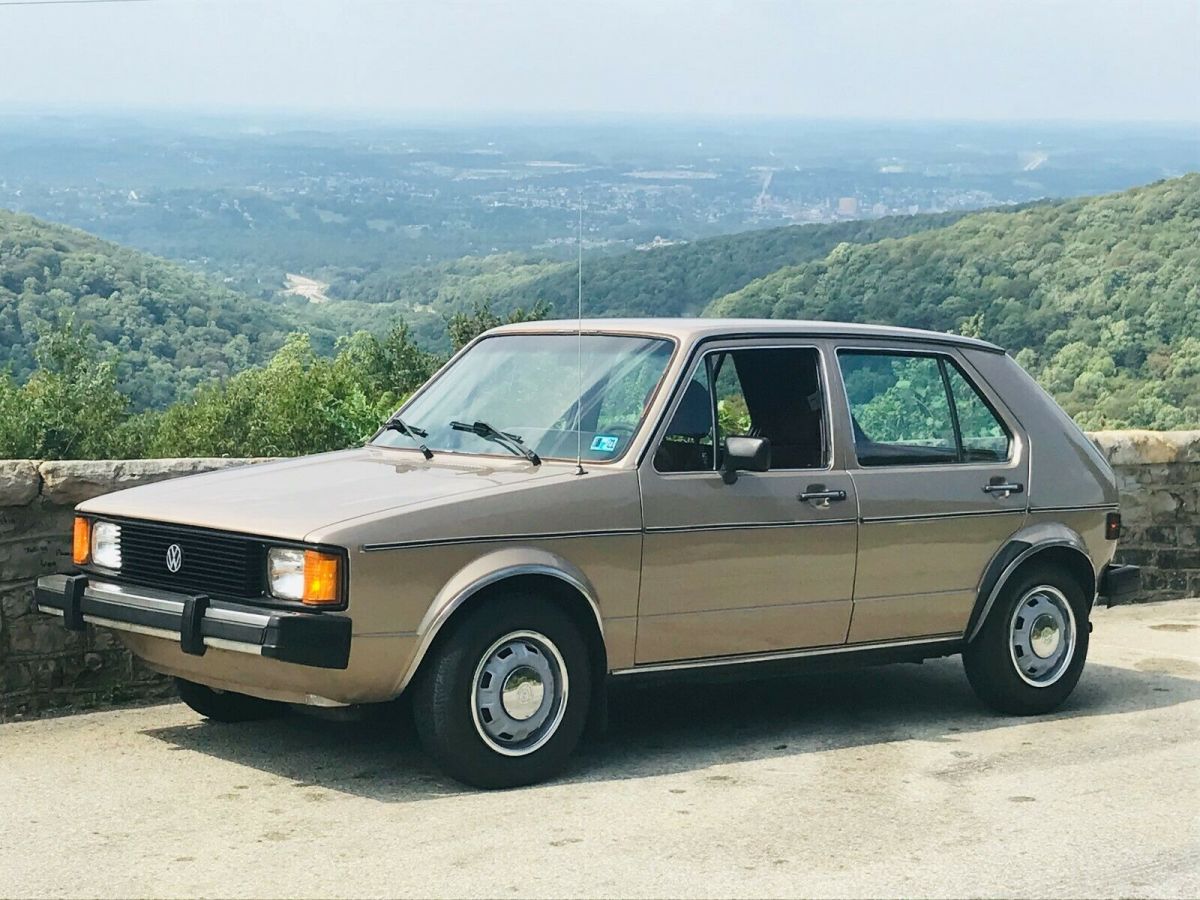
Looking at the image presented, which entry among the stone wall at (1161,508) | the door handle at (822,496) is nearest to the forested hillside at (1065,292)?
the stone wall at (1161,508)

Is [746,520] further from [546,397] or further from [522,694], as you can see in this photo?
[522,694]

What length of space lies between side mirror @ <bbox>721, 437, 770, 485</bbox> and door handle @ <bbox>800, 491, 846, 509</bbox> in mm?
357

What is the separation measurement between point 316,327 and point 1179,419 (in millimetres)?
60262

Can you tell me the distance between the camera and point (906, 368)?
759 centimetres

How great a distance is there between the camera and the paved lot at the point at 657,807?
16.3 ft

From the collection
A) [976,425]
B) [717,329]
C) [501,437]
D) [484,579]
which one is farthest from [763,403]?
[484,579]

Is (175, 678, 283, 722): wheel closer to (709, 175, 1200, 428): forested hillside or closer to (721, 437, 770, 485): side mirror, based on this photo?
(721, 437, 770, 485): side mirror

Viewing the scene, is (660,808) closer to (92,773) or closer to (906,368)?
(92,773)

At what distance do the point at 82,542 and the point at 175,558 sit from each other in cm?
66

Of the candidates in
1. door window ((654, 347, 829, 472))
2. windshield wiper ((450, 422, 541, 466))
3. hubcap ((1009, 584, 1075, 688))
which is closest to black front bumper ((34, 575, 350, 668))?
windshield wiper ((450, 422, 541, 466))

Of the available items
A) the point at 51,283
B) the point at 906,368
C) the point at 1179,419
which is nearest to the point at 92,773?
the point at 906,368

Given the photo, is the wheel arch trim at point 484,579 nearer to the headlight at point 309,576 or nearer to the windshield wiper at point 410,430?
the headlight at point 309,576

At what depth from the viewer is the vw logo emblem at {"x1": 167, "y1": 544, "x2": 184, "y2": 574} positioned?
6.12 metres

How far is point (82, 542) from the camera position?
6602mm
